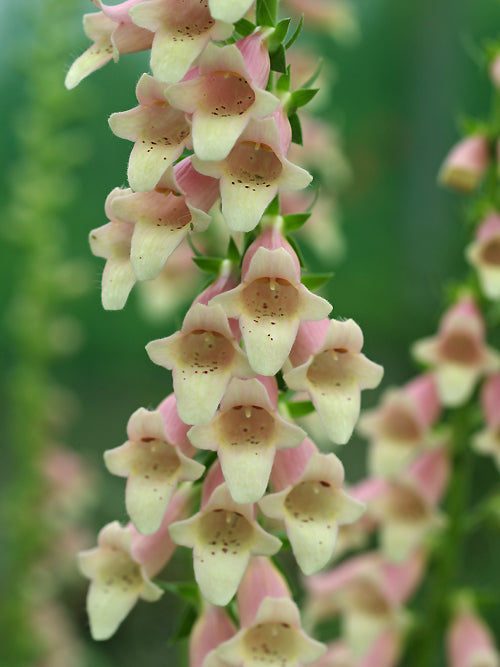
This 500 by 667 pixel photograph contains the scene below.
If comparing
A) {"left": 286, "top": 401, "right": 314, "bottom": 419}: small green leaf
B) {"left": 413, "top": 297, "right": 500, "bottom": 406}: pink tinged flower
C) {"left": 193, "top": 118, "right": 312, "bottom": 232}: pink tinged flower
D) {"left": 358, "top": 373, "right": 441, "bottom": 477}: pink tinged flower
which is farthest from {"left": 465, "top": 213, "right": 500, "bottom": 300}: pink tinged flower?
{"left": 193, "top": 118, "right": 312, "bottom": 232}: pink tinged flower

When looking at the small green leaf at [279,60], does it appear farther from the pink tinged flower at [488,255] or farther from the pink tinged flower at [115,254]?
the pink tinged flower at [488,255]

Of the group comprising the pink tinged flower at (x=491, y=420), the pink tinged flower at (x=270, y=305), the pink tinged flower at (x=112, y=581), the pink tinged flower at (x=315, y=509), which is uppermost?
the pink tinged flower at (x=270, y=305)

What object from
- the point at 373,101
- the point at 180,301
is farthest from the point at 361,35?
the point at 180,301

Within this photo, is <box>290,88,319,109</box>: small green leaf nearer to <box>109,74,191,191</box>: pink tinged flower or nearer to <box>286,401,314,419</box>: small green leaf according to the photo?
<box>109,74,191,191</box>: pink tinged flower

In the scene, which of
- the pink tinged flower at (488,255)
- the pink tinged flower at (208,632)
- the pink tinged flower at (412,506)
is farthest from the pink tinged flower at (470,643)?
the pink tinged flower at (208,632)

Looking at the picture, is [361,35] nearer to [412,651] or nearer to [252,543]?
[412,651]

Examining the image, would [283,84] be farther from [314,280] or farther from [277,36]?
[314,280]
